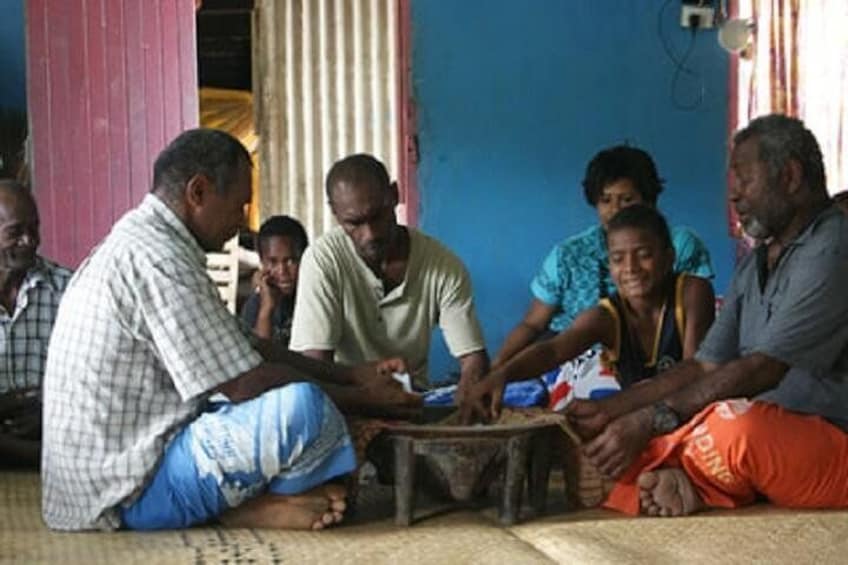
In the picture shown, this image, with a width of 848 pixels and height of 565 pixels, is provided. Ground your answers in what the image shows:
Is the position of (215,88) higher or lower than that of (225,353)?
higher

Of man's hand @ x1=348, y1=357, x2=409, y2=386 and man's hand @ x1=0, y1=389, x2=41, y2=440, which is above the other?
man's hand @ x1=348, y1=357, x2=409, y2=386

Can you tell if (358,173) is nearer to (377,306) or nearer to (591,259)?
(377,306)

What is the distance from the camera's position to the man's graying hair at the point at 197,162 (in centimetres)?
319

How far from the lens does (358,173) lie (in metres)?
4.12

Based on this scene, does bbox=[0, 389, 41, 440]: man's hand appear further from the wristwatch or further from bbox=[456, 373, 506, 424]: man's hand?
the wristwatch

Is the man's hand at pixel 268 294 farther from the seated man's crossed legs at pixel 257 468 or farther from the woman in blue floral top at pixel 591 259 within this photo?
the seated man's crossed legs at pixel 257 468

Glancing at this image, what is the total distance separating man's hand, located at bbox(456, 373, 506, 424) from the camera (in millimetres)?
3727

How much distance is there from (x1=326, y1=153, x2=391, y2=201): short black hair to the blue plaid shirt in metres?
1.10

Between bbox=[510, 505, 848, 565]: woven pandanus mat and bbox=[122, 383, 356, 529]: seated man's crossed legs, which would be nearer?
bbox=[510, 505, 848, 565]: woven pandanus mat

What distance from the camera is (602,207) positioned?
5078mm

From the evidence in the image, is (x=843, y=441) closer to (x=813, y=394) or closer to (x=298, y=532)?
(x=813, y=394)

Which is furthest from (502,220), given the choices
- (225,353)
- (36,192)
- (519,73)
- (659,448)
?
(225,353)

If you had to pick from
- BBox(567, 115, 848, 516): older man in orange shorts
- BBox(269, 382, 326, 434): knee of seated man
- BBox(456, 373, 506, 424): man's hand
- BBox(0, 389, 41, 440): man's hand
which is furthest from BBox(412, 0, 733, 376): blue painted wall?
BBox(269, 382, 326, 434): knee of seated man

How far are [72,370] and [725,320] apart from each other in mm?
1851
